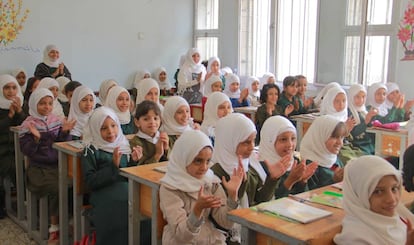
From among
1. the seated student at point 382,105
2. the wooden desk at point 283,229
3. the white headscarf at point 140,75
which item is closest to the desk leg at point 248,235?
the wooden desk at point 283,229

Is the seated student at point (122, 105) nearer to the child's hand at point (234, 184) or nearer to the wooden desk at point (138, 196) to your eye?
the wooden desk at point (138, 196)

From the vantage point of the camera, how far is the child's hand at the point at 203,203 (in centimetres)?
219

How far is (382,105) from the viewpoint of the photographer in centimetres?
570

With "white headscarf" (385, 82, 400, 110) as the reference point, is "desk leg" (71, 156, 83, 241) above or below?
below

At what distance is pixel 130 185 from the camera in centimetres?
291

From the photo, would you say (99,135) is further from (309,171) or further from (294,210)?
(294,210)

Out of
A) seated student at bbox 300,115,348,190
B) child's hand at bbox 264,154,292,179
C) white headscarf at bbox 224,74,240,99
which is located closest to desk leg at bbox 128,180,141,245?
child's hand at bbox 264,154,292,179

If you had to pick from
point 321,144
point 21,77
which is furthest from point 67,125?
point 21,77

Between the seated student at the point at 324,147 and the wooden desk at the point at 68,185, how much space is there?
1562 mm

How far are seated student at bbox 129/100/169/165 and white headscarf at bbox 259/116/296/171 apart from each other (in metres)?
0.76

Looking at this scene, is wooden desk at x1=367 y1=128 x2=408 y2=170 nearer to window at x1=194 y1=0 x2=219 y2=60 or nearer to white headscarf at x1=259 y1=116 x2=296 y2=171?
white headscarf at x1=259 y1=116 x2=296 y2=171

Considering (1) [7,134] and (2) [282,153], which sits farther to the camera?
(1) [7,134]

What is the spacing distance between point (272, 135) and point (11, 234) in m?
2.61

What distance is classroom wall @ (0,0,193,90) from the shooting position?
7.48 metres
